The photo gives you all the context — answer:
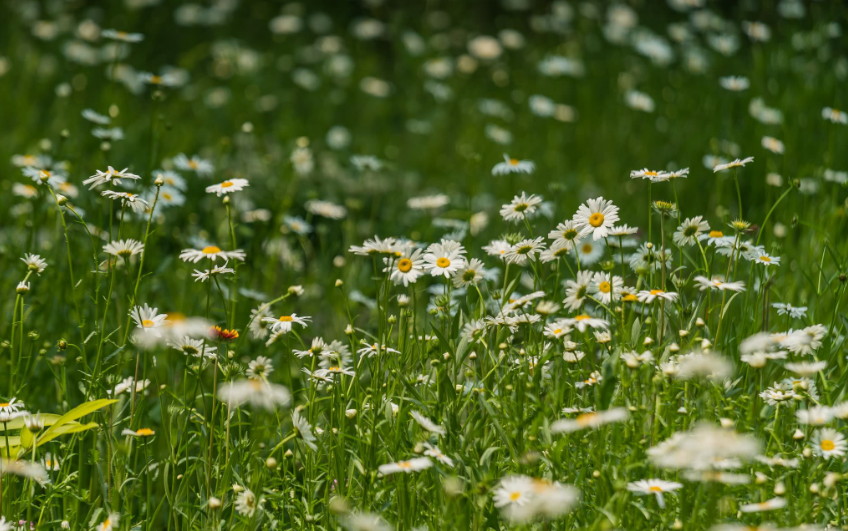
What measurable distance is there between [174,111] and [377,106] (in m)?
1.52

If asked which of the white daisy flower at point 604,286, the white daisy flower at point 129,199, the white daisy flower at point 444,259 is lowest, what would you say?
the white daisy flower at point 604,286

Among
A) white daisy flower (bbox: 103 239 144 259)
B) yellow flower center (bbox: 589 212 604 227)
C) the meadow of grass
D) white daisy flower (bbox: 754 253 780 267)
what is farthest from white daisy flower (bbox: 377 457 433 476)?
white daisy flower (bbox: 754 253 780 267)

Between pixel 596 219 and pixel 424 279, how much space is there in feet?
4.72

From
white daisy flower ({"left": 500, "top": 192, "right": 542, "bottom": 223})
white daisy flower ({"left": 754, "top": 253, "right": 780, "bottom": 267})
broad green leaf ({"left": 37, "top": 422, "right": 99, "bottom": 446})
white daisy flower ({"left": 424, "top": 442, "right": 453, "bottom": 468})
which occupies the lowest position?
broad green leaf ({"left": 37, "top": 422, "right": 99, "bottom": 446})

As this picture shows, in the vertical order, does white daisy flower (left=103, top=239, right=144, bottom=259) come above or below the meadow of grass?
above

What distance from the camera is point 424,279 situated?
10.0ft

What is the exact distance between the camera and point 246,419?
6.98 ft

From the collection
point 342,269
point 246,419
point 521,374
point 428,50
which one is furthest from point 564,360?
point 428,50

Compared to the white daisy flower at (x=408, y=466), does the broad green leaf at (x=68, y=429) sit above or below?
below

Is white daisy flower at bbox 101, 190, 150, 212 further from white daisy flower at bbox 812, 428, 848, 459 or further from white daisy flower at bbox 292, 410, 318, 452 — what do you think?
white daisy flower at bbox 812, 428, 848, 459

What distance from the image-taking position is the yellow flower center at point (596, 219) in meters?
1.67

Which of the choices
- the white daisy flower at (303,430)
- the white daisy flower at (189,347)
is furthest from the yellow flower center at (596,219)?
the white daisy flower at (189,347)

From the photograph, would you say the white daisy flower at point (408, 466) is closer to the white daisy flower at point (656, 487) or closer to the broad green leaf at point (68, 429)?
the white daisy flower at point (656, 487)

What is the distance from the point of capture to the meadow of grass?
144cm
